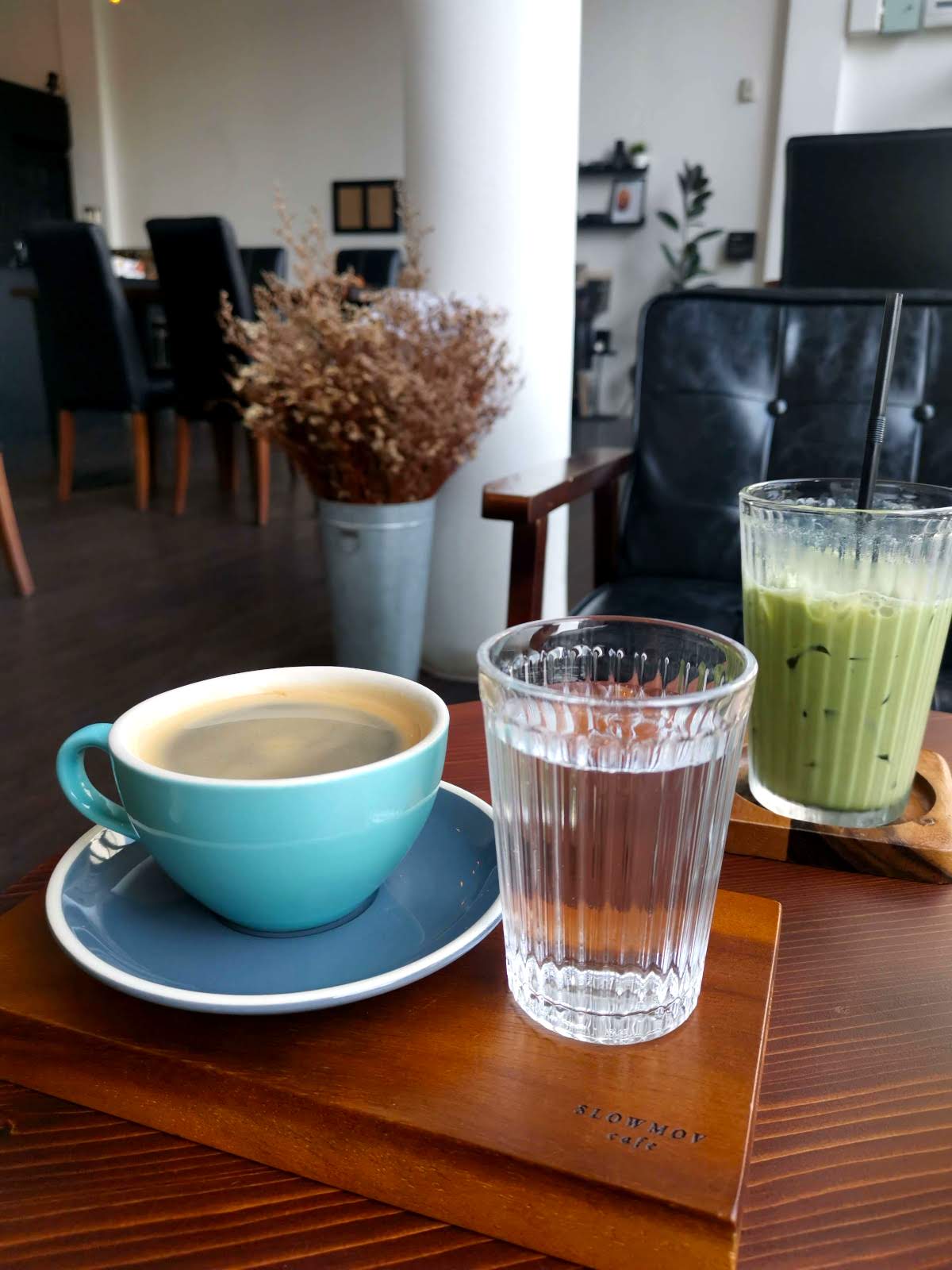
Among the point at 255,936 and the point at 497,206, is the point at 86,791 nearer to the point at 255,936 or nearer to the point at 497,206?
the point at 255,936

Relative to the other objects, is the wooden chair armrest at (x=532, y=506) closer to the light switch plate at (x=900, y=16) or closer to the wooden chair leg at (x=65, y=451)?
the wooden chair leg at (x=65, y=451)

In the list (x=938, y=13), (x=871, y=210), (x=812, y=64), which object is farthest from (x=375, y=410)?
(x=812, y=64)

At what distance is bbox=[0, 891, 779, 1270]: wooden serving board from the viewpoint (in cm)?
31

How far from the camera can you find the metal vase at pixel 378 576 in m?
1.86

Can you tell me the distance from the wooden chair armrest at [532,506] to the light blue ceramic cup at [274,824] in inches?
31.6

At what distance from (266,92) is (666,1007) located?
23.6 feet

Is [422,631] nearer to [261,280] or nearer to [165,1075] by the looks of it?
[165,1075]

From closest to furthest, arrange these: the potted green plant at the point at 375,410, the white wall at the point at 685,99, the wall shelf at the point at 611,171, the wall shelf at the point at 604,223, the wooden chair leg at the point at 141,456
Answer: the potted green plant at the point at 375,410
the wooden chair leg at the point at 141,456
the white wall at the point at 685,99
the wall shelf at the point at 611,171
the wall shelf at the point at 604,223

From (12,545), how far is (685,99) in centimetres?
475

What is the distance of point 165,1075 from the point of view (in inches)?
14.4

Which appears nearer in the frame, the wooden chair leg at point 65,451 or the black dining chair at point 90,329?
the black dining chair at point 90,329

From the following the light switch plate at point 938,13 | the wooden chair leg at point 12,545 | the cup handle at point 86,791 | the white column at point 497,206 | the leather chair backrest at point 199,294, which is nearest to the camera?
the cup handle at point 86,791

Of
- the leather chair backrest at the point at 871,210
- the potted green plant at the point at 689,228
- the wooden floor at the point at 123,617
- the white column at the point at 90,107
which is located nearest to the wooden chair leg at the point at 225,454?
the wooden floor at the point at 123,617

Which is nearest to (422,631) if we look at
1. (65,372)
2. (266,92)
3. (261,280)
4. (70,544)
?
(70,544)
